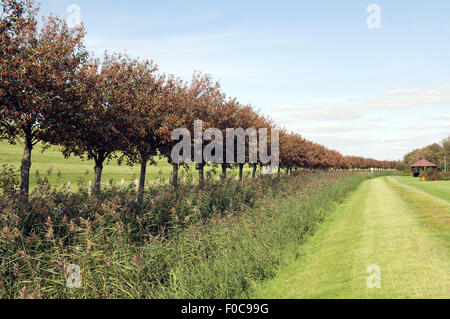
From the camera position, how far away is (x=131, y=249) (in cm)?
853

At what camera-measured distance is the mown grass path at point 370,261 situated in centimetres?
734

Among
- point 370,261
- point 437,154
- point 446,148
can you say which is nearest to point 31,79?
point 370,261

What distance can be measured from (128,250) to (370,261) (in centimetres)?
581

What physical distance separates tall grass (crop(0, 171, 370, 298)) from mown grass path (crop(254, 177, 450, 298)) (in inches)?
24.6

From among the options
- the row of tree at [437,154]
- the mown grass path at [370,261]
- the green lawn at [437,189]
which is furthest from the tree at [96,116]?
the row of tree at [437,154]

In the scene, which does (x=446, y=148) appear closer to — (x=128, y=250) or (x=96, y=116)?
(x=96, y=116)

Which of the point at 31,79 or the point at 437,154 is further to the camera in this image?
the point at 437,154

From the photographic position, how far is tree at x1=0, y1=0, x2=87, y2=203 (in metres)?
10.2

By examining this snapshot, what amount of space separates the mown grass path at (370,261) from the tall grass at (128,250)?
2.05ft

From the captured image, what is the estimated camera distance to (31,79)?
10.3 m

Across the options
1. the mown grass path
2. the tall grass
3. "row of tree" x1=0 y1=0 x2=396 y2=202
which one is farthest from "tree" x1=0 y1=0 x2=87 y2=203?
the mown grass path

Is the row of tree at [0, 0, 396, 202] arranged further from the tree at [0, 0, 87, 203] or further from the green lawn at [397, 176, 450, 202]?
the green lawn at [397, 176, 450, 202]

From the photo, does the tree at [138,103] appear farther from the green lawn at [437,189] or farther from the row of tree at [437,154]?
the row of tree at [437,154]
